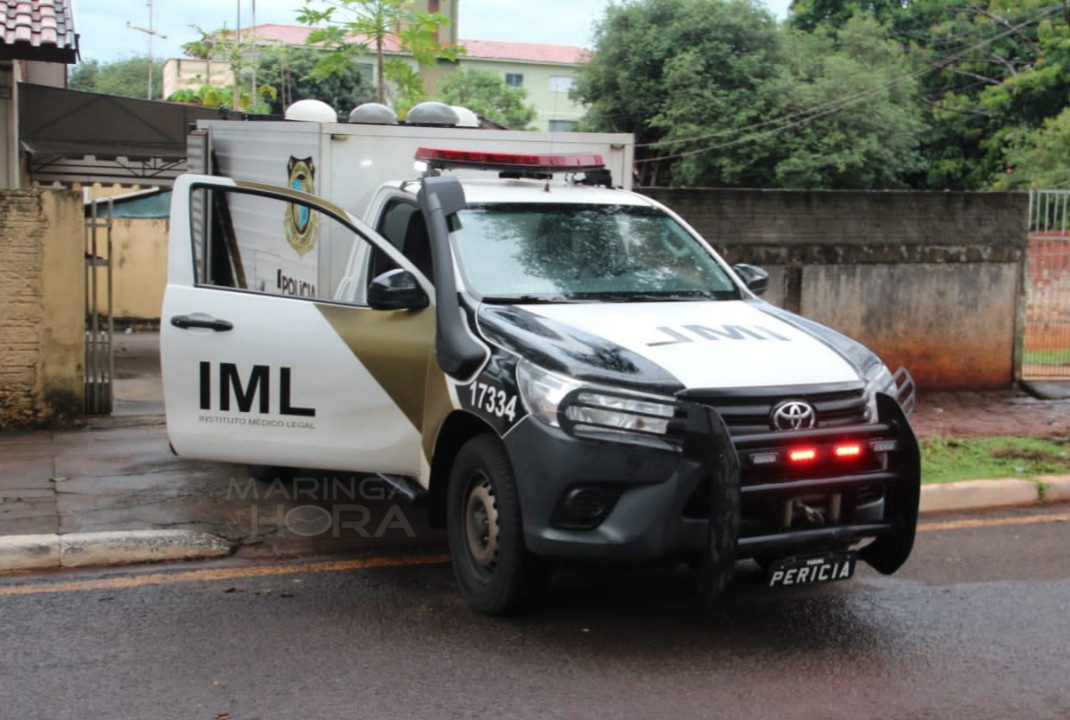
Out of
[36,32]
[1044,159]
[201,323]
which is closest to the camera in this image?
[201,323]

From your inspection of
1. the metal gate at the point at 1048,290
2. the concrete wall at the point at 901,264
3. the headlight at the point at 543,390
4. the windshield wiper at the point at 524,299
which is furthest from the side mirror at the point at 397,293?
the metal gate at the point at 1048,290

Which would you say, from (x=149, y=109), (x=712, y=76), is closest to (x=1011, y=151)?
(x=712, y=76)

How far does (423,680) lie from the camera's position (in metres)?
4.75

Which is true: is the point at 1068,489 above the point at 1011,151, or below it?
below

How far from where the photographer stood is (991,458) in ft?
28.6

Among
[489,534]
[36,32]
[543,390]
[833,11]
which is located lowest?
[489,534]

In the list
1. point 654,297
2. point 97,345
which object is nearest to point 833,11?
point 97,345

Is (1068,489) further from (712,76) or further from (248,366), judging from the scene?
(712,76)

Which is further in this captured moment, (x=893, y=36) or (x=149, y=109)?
(x=893, y=36)

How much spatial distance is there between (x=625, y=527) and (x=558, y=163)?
252 centimetres

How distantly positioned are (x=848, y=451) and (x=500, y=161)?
260 centimetres

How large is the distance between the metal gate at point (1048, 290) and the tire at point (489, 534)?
8245 mm

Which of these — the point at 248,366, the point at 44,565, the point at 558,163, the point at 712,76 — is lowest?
the point at 44,565

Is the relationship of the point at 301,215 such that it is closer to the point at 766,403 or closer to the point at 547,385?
the point at 547,385
